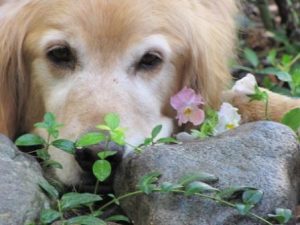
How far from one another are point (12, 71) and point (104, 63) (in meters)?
0.43

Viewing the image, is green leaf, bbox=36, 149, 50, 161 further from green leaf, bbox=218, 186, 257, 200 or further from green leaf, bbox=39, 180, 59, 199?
green leaf, bbox=218, 186, 257, 200

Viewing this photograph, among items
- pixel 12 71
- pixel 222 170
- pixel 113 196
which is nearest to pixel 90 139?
pixel 113 196

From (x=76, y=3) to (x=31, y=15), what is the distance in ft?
0.68

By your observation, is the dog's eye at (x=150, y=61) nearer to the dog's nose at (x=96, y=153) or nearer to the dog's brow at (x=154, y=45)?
the dog's brow at (x=154, y=45)

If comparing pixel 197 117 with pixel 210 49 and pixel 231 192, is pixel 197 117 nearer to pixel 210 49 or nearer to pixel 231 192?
pixel 210 49

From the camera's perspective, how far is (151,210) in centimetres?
226

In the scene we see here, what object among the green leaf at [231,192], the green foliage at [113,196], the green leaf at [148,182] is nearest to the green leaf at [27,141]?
the green foliage at [113,196]

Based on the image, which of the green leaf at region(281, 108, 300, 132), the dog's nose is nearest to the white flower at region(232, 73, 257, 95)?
the green leaf at region(281, 108, 300, 132)

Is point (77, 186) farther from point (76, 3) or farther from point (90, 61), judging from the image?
point (76, 3)

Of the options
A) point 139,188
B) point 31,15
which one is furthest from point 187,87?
point 139,188

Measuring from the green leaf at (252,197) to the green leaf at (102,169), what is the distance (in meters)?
0.42

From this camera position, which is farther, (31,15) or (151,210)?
(31,15)

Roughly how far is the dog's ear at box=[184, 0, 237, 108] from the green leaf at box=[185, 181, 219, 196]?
1.06m

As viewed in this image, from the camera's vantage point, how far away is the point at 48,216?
Answer: 7.29 ft
